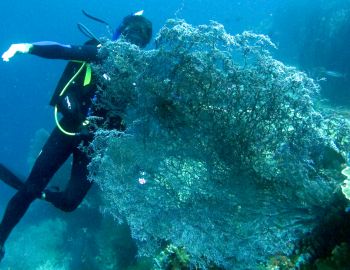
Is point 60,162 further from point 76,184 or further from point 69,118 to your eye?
point 69,118

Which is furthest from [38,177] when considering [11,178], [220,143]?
[220,143]

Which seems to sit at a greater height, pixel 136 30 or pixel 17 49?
pixel 136 30

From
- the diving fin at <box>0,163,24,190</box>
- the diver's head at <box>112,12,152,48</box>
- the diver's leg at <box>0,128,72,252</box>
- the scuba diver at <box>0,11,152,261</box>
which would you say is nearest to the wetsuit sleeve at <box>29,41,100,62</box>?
the scuba diver at <box>0,11,152,261</box>

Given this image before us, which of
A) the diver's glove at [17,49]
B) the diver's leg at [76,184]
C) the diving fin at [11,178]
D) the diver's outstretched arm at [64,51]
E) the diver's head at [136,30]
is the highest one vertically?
the diver's head at [136,30]

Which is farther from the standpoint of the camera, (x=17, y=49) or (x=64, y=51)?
(x=64, y=51)

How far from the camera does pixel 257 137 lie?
3439mm

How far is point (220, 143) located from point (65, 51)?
2.80 meters

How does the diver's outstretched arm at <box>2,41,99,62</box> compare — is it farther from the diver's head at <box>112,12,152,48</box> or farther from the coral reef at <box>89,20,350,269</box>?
the coral reef at <box>89,20,350,269</box>

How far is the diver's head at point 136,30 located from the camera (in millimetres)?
5145

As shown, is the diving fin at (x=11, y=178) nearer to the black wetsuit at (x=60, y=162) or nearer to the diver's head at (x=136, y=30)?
the black wetsuit at (x=60, y=162)

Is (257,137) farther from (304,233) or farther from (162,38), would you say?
(162,38)

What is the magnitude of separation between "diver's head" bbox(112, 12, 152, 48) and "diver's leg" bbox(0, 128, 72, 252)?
74.6 inches

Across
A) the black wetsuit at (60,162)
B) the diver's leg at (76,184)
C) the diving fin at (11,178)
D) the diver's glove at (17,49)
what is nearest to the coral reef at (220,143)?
the black wetsuit at (60,162)

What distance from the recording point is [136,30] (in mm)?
5203
